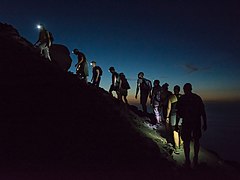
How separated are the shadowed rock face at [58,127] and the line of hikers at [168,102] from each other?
1.42m

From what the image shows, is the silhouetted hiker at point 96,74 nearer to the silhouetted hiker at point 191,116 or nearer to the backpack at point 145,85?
the backpack at point 145,85

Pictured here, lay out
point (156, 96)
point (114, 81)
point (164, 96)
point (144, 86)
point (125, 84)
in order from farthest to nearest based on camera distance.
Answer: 1. point (125, 84)
2. point (114, 81)
3. point (144, 86)
4. point (156, 96)
5. point (164, 96)

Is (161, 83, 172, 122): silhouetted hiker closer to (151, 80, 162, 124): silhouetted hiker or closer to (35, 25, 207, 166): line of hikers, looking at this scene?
(35, 25, 207, 166): line of hikers

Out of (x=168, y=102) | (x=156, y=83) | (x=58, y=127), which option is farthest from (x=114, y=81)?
(x=58, y=127)

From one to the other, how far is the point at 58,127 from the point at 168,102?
4.85 m

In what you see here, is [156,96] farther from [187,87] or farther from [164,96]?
[187,87]

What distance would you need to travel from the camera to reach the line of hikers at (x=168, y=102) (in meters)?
8.06

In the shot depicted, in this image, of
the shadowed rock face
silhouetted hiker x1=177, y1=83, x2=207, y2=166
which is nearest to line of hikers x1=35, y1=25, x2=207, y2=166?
silhouetted hiker x1=177, y1=83, x2=207, y2=166

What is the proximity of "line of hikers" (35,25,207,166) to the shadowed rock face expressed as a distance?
55.8 inches

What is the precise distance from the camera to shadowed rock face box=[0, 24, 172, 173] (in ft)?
24.1

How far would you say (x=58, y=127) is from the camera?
343 inches

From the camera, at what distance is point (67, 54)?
23.1 m

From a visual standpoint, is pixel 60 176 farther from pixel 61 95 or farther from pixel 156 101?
pixel 156 101

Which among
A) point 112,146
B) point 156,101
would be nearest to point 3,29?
point 156,101
